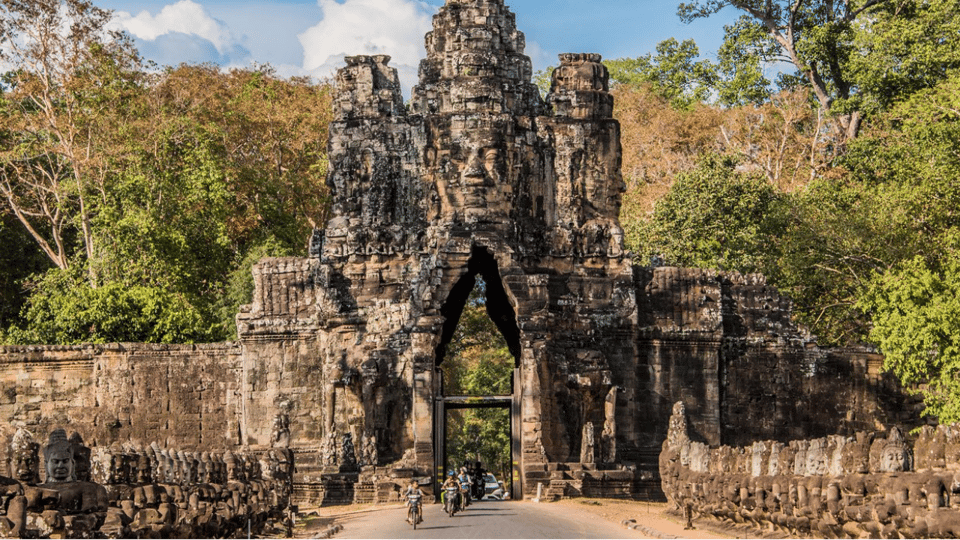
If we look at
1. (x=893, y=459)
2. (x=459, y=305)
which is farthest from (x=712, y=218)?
(x=893, y=459)

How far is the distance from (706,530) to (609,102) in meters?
13.8

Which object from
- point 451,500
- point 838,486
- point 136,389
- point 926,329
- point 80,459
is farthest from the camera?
point 136,389

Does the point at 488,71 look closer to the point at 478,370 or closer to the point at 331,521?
the point at 331,521

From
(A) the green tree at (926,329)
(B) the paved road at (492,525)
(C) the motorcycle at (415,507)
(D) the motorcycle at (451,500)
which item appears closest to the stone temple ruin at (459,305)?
(A) the green tree at (926,329)

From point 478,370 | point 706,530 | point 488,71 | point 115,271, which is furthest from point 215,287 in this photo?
point 706,530

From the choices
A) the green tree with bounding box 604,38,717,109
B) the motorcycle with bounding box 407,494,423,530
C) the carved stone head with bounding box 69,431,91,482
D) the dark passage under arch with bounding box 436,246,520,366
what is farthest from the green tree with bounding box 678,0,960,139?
the carved stone head with bounding box 69,431,91,482

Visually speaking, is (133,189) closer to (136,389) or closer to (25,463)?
(136,389)

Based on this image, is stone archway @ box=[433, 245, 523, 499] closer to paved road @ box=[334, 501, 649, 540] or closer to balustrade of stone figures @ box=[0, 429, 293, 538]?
paved road @ box=[334, 501, 649, 540]

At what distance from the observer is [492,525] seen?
26.0 m

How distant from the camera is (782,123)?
54.7 m

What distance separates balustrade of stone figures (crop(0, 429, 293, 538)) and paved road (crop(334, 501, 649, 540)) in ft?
5.60

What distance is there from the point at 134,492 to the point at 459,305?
18.5m

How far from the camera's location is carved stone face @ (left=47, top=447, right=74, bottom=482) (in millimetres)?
16781

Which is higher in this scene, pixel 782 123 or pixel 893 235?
pixel 782 123
